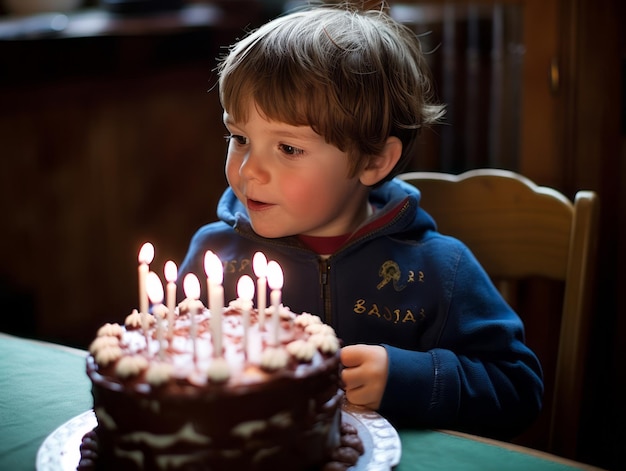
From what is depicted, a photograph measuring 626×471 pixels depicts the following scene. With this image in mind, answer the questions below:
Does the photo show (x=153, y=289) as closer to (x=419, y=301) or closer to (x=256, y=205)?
(x=256, y=205)

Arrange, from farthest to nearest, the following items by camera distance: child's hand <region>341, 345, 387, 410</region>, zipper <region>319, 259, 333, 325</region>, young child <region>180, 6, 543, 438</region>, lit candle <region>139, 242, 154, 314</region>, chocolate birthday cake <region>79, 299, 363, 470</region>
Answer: zipper <region>319, 259, 333, 325</region>
young child <region>180, 6, 543, 438</region>
child's hand <region>341, 345, 387, 410</region>
lit candle <region>139, 242, 154, 314</region>
chocolate birthday cake <region>79, 299, 363, 470</region>

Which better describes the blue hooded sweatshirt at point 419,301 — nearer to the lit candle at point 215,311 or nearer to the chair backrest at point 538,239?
the chair backrest at point 538,239

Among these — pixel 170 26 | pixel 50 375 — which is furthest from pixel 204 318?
pixel 170 26

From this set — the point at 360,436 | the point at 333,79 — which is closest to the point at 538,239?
the point at 333,79

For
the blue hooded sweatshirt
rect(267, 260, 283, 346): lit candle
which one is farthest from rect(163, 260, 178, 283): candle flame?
the blue hooded sweatshirt

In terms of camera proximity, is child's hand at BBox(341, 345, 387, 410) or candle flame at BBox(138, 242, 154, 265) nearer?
candle flame at BBox(138, 242, 154, 265)

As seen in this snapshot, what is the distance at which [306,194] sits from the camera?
1.27 metres

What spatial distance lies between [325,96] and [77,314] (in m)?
2.27

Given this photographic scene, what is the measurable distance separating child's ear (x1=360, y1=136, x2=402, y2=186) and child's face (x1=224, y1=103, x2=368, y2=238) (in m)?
0.04

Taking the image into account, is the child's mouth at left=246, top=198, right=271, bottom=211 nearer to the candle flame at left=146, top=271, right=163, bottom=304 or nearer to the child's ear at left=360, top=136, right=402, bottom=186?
the child's ear at left=360, top=136, right=402, bottom=186

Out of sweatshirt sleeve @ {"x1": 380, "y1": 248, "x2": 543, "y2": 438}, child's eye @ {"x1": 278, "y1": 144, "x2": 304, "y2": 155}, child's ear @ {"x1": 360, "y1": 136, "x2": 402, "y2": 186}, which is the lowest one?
sweatshirt sleeve @ {"x1": 380, "y1": 248, "x2": 543, "y2": 438}

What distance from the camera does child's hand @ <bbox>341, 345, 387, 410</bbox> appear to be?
109cm

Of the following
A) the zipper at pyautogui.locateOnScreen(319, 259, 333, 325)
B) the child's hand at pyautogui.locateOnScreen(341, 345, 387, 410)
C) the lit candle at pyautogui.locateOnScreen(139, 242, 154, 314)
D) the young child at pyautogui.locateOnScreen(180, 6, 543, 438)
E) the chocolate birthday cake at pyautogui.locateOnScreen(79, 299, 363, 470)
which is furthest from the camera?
the zipper at pyautogui.locateOnScreen(319, 259, 333, 325)

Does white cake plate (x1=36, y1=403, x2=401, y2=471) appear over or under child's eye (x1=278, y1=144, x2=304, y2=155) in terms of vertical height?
under
